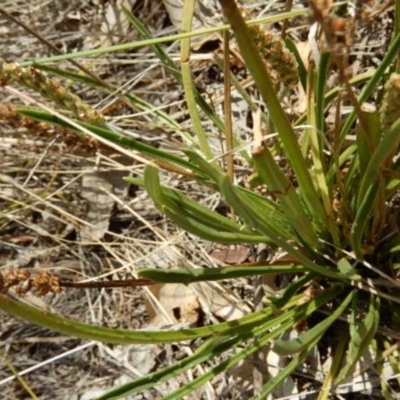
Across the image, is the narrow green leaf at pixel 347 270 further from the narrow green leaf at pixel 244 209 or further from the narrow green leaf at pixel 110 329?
the narrow green leaf at pixel 110 329

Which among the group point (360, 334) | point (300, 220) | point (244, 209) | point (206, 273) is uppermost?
point (244, 209)

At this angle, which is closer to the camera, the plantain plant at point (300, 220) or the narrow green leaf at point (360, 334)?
the plantain plant at point (300, 220)

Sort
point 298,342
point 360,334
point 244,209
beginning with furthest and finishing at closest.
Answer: point 360,334
point 298,342
point 244,209

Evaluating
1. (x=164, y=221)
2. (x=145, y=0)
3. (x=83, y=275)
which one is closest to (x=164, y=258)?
(x=164, y=221)

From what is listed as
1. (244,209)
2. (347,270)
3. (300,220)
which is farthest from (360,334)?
(244,209)

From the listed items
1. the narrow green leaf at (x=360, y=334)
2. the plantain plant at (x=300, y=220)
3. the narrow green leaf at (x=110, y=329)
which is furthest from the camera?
the narrow green leaf at (x=360, y=334)

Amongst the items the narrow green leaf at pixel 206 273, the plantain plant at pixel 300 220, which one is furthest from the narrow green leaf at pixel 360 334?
the narrow green leaf at pixel 206 273

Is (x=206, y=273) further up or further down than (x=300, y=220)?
further down

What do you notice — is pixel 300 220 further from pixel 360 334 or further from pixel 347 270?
pixel 360 334

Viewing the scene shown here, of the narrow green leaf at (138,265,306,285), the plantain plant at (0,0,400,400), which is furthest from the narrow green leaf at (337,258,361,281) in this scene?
the narrow green leaf at (138,265,306,285)
